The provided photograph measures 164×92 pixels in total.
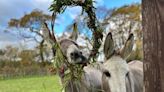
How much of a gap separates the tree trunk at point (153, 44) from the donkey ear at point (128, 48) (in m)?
4.22

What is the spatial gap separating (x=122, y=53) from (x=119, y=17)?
7512cm

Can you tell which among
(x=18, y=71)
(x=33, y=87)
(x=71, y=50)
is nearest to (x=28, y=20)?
(x=18, y=71)

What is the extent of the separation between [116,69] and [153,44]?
3.67 meters

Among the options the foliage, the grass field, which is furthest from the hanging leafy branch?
the foliage

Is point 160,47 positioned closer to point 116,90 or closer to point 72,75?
point 72,75

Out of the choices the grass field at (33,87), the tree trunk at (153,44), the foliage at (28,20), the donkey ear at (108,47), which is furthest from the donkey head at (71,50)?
the foliage at (28,20)

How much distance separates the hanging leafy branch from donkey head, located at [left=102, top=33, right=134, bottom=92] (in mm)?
560

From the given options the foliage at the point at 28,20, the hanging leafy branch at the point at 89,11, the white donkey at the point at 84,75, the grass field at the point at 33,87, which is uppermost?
the foliage at the point at 28,20

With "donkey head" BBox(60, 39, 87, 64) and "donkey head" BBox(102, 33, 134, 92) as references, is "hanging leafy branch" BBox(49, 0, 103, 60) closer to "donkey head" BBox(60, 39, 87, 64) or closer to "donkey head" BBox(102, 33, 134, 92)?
"donkey head" BBox(102, 33, 134, 92)

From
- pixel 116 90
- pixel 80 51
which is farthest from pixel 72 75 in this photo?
pixel 80 51

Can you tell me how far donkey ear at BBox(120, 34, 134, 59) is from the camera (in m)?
6.35

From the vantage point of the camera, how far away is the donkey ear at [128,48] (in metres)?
6.35

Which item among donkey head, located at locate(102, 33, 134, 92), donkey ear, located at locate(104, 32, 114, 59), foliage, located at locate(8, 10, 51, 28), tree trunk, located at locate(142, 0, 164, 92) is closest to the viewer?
tree trunk, located at locate(142, 0, 164, 92)

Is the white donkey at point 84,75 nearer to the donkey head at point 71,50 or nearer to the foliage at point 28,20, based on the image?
the donkey head at point 71,50
